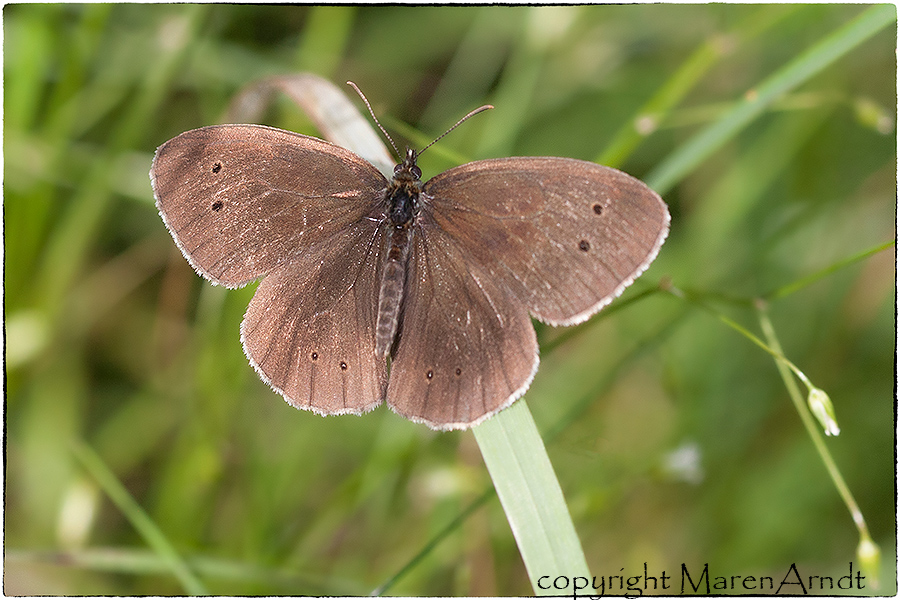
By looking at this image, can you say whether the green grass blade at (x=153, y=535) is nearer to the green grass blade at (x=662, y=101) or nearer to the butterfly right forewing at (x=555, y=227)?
the butterfly right forewing at (x=555, y=227)

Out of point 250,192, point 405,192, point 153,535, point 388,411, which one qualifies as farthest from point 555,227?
point 153,535

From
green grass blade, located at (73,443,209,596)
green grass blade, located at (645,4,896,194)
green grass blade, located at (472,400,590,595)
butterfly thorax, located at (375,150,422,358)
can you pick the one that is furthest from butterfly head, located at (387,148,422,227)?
green grass blade, located at (73,443,209,596)

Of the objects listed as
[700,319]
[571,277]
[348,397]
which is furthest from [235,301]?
[700,319]

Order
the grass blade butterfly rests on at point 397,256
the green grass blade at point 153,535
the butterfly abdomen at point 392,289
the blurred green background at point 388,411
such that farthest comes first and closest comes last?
the blurred green background at point 388,411 → the green grass blade at point 153,535 → the butterfly abdomen at point 392,289 → the grass blade butterfly rests on at point 397,256

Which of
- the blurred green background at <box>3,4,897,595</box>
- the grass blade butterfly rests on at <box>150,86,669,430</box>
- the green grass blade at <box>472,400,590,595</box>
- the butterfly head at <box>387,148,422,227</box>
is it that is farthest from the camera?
the blurred green background at <box>3,4,897,595</box>

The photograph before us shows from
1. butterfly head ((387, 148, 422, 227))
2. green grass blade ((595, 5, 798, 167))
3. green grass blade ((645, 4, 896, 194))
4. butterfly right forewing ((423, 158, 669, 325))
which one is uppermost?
green grass blade ((595, 5, 798, 167))

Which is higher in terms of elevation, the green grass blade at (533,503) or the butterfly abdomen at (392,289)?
the butterfly abdomen at (392,289)

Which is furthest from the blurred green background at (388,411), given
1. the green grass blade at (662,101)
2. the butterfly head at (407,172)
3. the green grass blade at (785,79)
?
the butterfly head at (407,172)

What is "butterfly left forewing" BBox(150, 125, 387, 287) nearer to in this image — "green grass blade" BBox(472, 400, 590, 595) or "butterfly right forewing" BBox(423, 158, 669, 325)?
"butterfly right forewing" BBox(423, 158, 669, 325)
